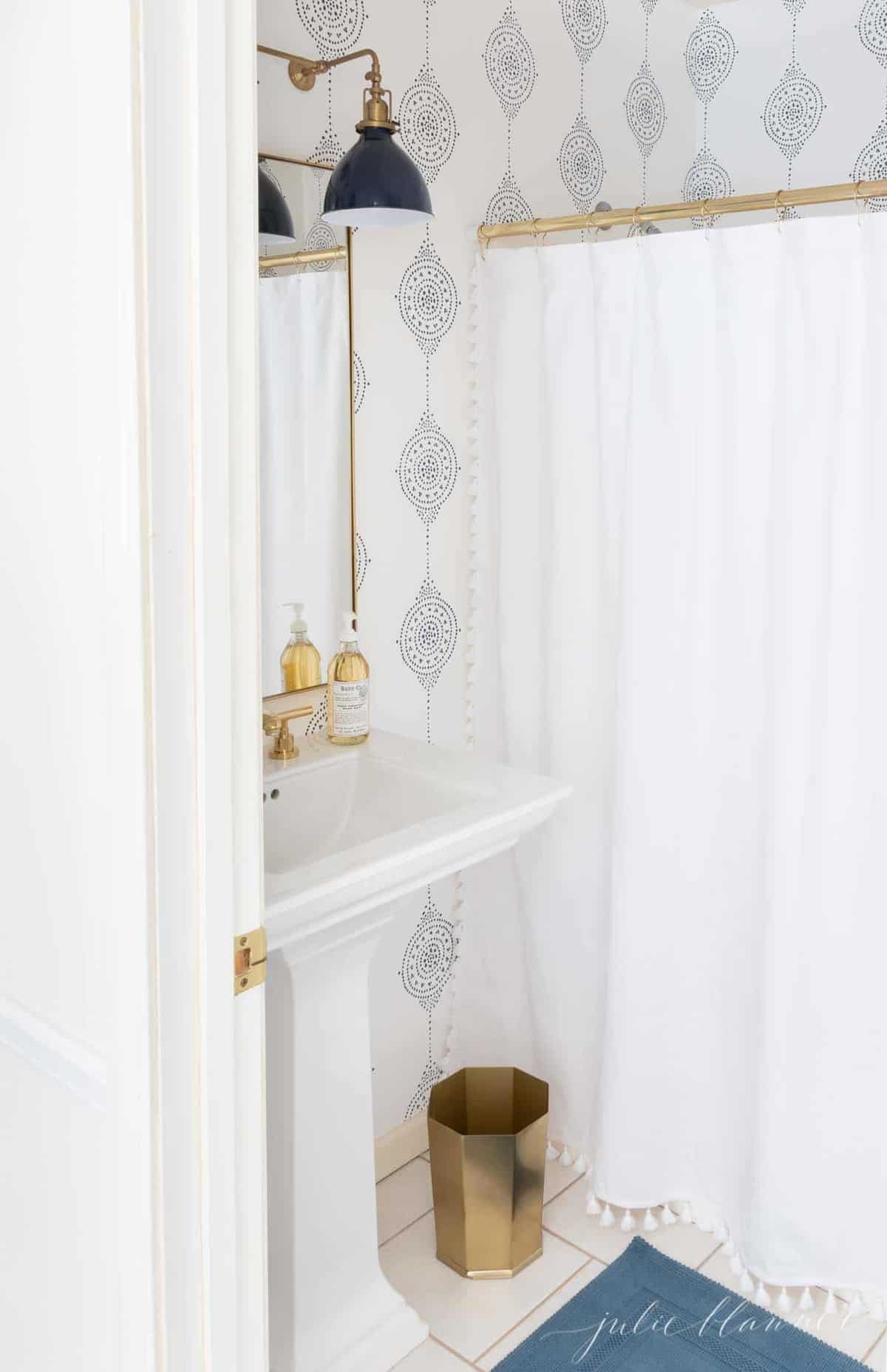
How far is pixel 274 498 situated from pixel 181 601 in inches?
38.2

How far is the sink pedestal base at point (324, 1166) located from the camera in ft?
5.50

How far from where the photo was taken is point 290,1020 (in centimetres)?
167

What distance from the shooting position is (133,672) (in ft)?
3.26

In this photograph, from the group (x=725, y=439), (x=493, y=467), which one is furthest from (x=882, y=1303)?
(x=493, y=467)

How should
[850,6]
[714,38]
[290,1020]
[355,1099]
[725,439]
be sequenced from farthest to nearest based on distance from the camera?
1. [714,38]
2. [850,6]
3. [725,439]
4. [355,1099]
5. [290,1020]

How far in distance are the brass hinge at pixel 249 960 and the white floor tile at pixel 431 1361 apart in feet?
3.55

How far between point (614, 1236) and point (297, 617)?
49.9 inches

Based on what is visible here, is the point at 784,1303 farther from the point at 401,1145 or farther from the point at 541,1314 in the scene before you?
the point at 401,1145

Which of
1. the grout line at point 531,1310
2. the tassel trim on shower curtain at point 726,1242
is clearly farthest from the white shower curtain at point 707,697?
the grout line at point 531,1310

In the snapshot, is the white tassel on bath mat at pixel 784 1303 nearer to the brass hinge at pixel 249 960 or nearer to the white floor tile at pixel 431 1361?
the white floor tile at pixel 431 1361

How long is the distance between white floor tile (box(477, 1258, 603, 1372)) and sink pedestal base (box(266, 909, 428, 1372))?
0.45ft

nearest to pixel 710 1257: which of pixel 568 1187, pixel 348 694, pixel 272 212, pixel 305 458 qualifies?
pixel 568 1187

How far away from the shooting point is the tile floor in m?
1.91

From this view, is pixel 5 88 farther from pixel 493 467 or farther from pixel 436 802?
pixel 493 467
